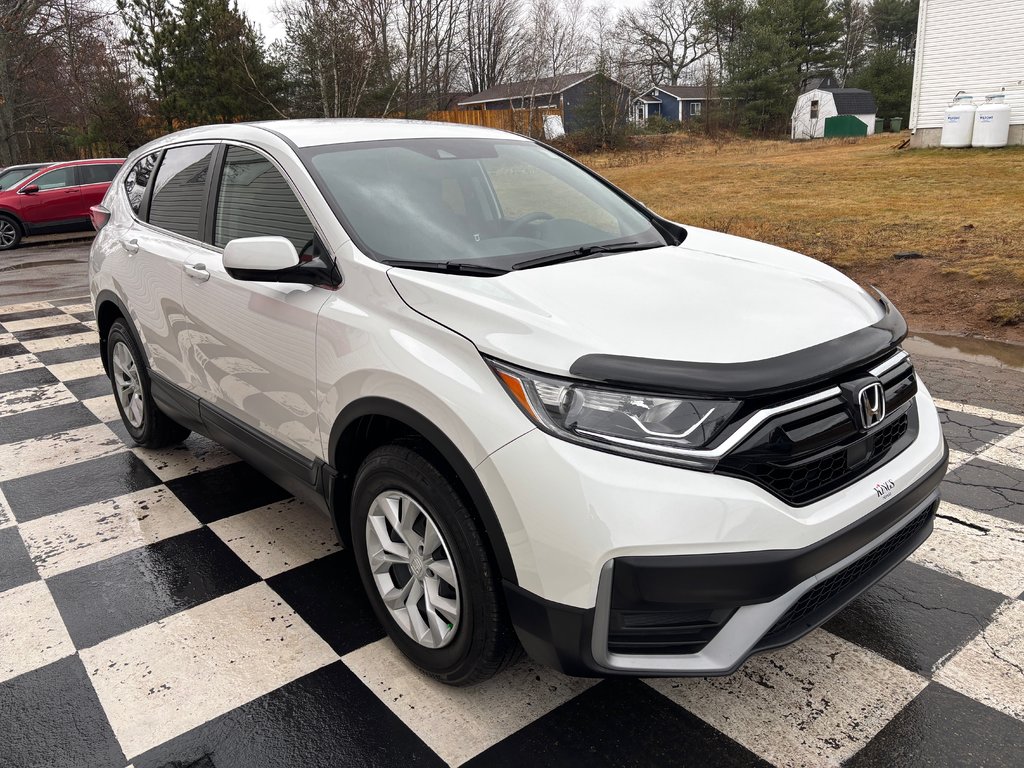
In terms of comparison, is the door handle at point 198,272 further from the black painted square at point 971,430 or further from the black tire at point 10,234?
Answer: the black tire at point 10,234

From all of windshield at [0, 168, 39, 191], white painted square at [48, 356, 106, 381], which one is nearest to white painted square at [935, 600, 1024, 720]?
white painted square at [48, 356, 106, 381]

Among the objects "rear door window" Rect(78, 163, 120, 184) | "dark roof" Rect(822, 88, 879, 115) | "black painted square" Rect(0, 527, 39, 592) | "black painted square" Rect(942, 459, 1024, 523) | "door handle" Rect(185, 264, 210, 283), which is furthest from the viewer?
"dark roof" Rect(822, 88, 879, 115)

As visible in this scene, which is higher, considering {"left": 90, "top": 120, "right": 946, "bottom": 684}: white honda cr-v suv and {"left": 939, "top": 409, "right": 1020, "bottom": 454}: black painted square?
{"left": 90, "top": 120, "right": 946, "bottom": 684}: white honda cr-v suv

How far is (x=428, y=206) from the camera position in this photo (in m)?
2.90

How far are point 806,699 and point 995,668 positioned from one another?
65 cm

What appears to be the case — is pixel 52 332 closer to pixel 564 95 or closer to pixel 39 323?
pixel 39 323

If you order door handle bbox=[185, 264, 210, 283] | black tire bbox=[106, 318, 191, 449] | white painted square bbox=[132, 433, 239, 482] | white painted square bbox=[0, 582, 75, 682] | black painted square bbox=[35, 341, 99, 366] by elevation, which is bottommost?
white painted square bbox=[0, 582, 75, 682]

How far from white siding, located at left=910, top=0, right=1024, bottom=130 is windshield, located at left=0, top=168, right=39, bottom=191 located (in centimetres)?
2280

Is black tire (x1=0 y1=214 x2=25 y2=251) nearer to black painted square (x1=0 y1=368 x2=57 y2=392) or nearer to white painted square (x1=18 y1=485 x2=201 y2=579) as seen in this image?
black painted square (x1=0 y1=368 x2=57 y2=392)

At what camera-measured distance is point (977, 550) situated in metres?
3.17

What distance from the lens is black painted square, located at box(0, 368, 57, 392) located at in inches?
234

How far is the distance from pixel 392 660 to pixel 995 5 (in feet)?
81.0

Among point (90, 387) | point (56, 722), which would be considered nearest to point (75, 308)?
→ point (90, 387)

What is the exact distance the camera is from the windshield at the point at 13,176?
15930mm
